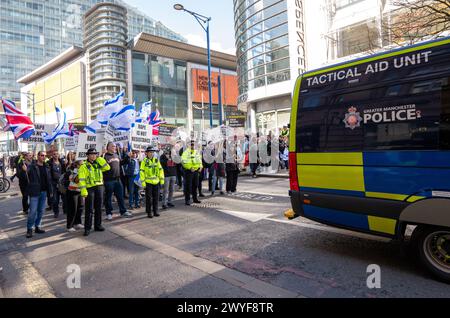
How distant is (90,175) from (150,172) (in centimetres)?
165

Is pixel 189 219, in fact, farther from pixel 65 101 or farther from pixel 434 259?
pixel 65 101

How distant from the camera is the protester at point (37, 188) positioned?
A: 6.81 meters

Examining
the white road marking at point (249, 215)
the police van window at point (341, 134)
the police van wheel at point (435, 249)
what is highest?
the police van window at point (341, 134)

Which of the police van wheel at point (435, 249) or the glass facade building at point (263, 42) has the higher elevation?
the glass facade building at point (263, 42)

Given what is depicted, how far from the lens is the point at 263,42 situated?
82.2 feet

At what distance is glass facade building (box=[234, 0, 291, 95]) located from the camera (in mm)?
23594

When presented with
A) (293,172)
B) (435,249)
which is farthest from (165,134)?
(435,249)

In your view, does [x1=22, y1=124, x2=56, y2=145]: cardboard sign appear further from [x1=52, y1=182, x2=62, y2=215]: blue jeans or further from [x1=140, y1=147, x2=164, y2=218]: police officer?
[x1=140, y1=147, x2=164, y2=218]: police officer

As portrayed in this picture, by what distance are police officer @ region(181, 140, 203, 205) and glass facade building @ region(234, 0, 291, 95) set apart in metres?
16.2

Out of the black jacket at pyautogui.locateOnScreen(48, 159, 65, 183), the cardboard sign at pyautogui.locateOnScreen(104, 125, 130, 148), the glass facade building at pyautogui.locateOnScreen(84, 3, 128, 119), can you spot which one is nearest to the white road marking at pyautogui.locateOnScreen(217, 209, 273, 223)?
the cardboard sign at pyautogui.locateOnScreen(104, 125, 130, 148)

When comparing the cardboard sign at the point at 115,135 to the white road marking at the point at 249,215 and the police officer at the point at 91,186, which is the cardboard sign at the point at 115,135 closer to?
the police officer at the point at 91,186

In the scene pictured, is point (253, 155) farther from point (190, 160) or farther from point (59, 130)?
point (59, 130)

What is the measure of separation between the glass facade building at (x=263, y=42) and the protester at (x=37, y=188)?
64.5 feet

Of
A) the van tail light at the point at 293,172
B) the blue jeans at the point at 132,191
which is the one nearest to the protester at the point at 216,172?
the blue jeans at the point at 132,191
